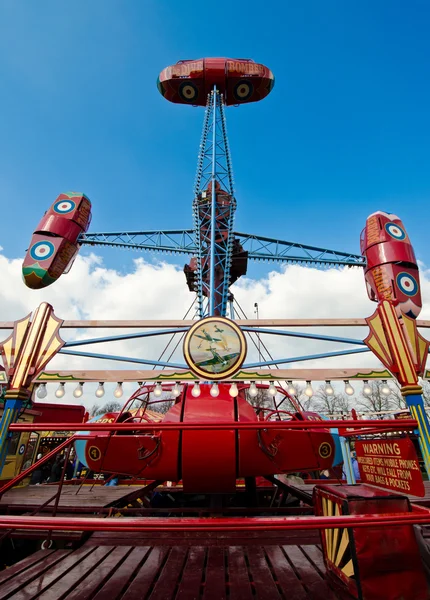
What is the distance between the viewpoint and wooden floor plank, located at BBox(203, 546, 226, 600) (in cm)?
280

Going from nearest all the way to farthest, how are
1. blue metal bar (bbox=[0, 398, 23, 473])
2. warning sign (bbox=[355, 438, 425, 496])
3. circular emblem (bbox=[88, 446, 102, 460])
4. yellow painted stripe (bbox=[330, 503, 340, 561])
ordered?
1. warning sign (bbox=[355, 438, 425, 496])
2. yellow painted stripe (bbox=[330, 503, 340, 561])
3. blue metal bar (bbox=[0, 398, 23, 473])
4. circular emblem (bbox=[88, 446, 102, 460])

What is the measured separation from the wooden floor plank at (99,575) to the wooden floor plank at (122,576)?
6cm

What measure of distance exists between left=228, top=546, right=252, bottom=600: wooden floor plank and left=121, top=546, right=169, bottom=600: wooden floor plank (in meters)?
0.79

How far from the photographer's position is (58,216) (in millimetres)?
13805

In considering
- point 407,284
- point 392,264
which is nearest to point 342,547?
point 407,284

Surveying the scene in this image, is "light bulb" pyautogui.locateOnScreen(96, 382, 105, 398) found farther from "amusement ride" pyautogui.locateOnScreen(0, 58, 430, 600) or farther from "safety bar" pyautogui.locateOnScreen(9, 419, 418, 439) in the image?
"safety bar" pyautogui.locateOnScreen(9, 419, 418, 439)

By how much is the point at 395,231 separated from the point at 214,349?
1025 centimetres

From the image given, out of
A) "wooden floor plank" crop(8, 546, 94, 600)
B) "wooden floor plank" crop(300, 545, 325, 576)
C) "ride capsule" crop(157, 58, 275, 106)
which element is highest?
"ride capsule" crop(157, 58, 275, 106)

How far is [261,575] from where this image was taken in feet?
10.2

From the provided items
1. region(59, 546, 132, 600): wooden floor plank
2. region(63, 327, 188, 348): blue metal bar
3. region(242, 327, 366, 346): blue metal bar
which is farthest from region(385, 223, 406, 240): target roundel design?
region(59, 546, 132, 600): wooden floor plank

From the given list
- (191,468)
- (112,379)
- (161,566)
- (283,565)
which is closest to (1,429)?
(161,566)

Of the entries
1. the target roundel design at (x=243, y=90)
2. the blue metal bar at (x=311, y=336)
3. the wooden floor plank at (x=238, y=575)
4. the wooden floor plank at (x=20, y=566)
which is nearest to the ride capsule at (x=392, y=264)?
the blue metal bar at (x=311, y=336)

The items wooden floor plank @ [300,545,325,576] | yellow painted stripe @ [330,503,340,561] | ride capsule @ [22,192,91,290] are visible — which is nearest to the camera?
yellow painted stripe @ [330,503,340,561]

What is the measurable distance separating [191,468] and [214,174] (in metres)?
15.5
